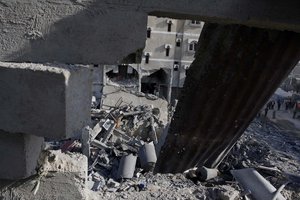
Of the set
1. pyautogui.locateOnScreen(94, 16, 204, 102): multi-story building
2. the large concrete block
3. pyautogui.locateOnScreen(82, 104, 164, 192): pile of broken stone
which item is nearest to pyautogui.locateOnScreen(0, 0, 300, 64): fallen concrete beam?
the large concrete block

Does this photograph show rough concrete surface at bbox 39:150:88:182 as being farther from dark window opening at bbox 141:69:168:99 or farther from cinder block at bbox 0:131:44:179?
dark window opening at bbox 141:69:168:99

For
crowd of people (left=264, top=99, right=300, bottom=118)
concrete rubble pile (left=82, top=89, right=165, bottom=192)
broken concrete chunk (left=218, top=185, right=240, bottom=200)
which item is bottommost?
crowd of people (left=264, top=99, right=300, bottom=118)

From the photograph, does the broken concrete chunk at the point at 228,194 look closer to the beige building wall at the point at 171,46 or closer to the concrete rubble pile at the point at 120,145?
the concrete rubble pile at the point at 120,145

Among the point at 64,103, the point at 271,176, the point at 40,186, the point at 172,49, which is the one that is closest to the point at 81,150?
the point at 271,176

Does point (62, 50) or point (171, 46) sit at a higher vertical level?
point (62, 50)

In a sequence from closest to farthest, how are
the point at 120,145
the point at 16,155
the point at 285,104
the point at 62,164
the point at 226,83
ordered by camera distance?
the point at 16,155 < the point at 62,164 < the point at 226,83 < the point at 120,145 < the point at 285,104

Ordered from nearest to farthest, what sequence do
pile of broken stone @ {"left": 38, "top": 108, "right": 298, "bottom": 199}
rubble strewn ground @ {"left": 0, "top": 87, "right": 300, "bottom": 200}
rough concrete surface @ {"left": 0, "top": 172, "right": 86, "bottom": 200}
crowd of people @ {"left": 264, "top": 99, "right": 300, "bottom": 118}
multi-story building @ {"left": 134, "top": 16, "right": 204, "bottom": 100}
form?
rough concrete surface @ {"left": 0, "top": 172, "right": 86, "bottom": 200} < rubble strewn ground @ {"left": 0, "top": 87, "right": 300, "bottom": 200} < pile of broken stone @ {"left": 38, "top": 108, "right": 298, "bottom": 199} < crowd of people @ {"left": 264, "top": 99, "right": 300, "bottom": 118} < multi-story building @ {"left": 134, "top": 16, "right": 204, "bottom": 100}

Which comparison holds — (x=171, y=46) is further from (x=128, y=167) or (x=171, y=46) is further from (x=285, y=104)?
(x=128, y=167)

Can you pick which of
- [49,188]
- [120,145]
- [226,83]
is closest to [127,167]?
[120,145]
